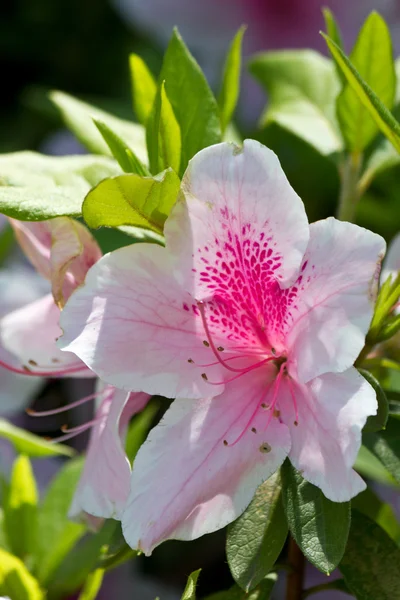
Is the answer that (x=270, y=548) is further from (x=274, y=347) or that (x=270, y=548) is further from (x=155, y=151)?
(x=155, y=151)

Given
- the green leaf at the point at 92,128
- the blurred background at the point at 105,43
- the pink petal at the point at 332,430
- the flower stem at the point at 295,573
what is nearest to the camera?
the pink petal at the point at 332,430

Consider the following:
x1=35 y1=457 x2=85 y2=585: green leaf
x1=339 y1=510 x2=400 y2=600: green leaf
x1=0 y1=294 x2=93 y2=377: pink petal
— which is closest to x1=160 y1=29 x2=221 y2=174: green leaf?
x1=0 y1=294 x2=93 y2=377: pink petal

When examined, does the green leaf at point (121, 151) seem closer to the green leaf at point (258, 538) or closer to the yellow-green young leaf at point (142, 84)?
the yellow-green young leaf at point (142, 84)

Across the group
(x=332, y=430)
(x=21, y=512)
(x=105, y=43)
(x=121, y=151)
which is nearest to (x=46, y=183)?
(x=121, y=151)

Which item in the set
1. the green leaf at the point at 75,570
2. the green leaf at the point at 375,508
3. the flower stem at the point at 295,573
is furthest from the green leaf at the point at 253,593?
the green leaf at the point at 75,570

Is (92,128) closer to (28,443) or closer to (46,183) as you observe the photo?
(46,183)

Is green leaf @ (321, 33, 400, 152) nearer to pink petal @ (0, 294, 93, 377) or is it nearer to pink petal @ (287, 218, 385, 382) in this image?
pink petal @ (287, 218, 385, 382)
